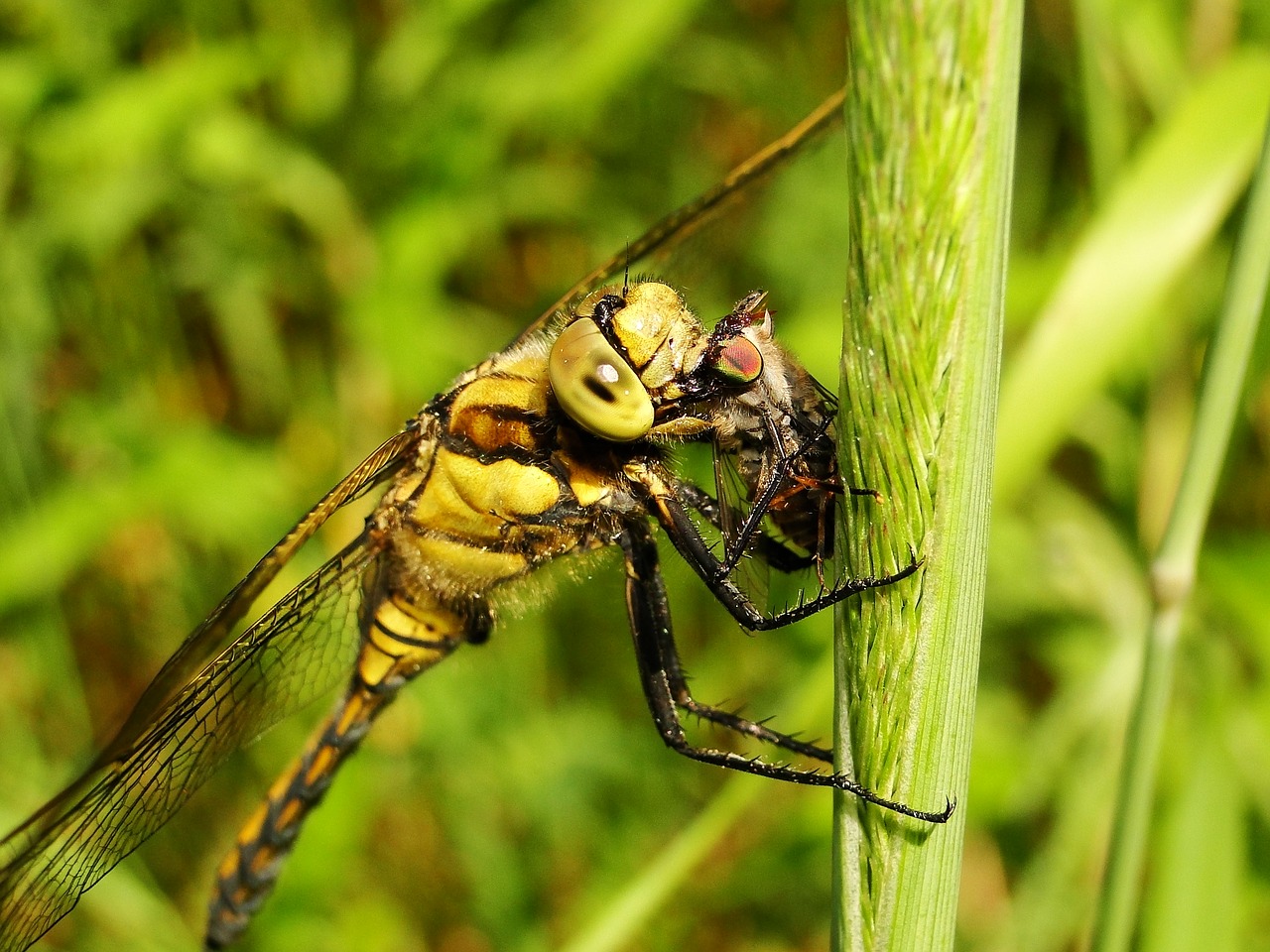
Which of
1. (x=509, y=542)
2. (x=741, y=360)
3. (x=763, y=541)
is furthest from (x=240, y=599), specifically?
(x=741, y=360)

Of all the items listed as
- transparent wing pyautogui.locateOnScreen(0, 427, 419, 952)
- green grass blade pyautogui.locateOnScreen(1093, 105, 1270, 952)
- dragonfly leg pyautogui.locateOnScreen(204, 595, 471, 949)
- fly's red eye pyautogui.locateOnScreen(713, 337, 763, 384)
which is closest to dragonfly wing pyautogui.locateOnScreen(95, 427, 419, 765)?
transparent wing pyautogui.locateOnScreen(0, 427, 419, 952)

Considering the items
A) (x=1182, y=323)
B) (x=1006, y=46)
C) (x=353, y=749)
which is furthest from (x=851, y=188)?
(x=1182, y=323)

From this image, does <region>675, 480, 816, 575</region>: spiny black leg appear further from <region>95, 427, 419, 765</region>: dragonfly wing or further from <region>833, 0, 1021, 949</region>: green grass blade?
<region>833, 0, 1021, 949</region>: green grass blade

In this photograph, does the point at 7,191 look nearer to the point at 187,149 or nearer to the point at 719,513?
the point at 187,149

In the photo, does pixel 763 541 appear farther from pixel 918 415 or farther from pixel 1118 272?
pixel 918 415

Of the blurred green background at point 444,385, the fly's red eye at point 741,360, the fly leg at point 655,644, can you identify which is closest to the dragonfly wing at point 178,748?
the blurred green background at point 444,385

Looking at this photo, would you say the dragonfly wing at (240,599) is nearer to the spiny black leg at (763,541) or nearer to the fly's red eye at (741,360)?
the spiny black leg at (763,541)

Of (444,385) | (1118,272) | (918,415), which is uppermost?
(1118,272)
